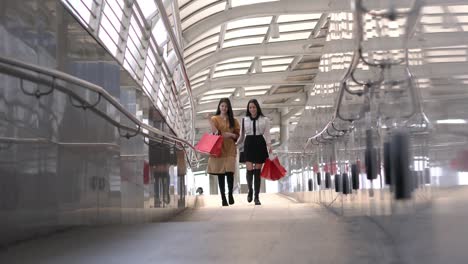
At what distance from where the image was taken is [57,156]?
4496mm

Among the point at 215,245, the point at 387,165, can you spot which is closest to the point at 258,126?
the point at 215,245

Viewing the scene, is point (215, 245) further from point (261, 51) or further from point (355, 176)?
point (261, 51)

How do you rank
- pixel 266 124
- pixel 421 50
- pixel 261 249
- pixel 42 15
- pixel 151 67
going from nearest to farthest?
pixel 421 50 < pixel 261 249 < pixel 42 15 < pixel 266 124 < pixel 151 67

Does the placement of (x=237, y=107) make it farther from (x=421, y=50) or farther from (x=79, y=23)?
(x=421, y=50)

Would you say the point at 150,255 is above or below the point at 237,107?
below

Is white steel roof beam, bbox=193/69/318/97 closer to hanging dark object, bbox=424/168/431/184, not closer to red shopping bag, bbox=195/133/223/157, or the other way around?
red shopping bag, bbox=195/133/223/157

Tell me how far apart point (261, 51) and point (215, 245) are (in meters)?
17.4

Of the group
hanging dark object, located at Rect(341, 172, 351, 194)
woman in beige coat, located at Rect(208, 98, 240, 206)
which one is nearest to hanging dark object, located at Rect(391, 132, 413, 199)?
hanging dark object, located at Rect(341, 172, 351, 194)

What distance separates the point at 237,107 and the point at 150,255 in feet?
90.3

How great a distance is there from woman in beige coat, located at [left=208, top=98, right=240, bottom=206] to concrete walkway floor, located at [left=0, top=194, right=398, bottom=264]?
3.99 meters

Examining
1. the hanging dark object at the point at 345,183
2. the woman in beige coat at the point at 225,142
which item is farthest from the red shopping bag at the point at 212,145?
the hanging dark object at the point at 345,183

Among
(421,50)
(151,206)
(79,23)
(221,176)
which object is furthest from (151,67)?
(421,50)

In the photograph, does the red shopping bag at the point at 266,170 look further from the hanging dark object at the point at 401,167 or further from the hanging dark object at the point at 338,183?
the hanging dark object at the point at 401,167

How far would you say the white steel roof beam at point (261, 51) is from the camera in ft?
68.8
